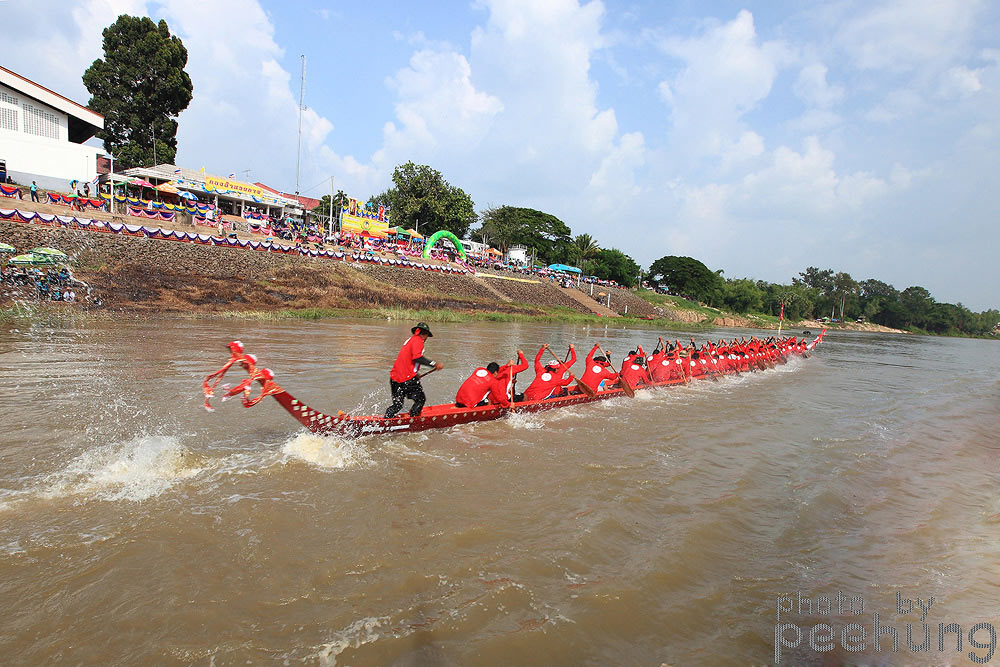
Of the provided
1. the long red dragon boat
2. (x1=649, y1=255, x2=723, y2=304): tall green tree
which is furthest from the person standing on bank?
(x1=649, y1=255, x2=723, y2=304): tall green tree

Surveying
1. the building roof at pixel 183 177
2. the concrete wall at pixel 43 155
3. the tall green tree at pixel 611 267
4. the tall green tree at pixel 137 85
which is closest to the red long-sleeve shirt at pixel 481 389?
the building roof at pixel 183 177

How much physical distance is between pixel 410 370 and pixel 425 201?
45.9m

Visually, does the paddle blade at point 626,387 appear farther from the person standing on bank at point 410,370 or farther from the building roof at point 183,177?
the building roof at point 183,177

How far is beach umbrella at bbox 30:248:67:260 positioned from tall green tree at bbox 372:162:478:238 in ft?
109

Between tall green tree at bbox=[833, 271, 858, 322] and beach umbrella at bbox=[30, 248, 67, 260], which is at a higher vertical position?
tall green tree at bbox=[833, 271, 858, 322]

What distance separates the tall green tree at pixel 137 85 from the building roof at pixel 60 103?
5.81 metres

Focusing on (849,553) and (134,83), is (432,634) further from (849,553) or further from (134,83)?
(134,83)

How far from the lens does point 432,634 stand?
360 cm

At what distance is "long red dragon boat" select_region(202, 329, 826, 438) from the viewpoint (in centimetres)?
580

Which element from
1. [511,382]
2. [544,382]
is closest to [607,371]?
[544,382]

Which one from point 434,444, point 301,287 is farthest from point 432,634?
point 301,287

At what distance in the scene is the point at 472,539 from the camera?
16.3ft

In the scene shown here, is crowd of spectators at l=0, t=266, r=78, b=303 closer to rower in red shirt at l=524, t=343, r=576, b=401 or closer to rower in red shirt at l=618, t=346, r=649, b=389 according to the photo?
rower in red shirt at l=524, t=343, r=576, b=401

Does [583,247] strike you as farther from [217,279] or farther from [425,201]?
[217,279]
